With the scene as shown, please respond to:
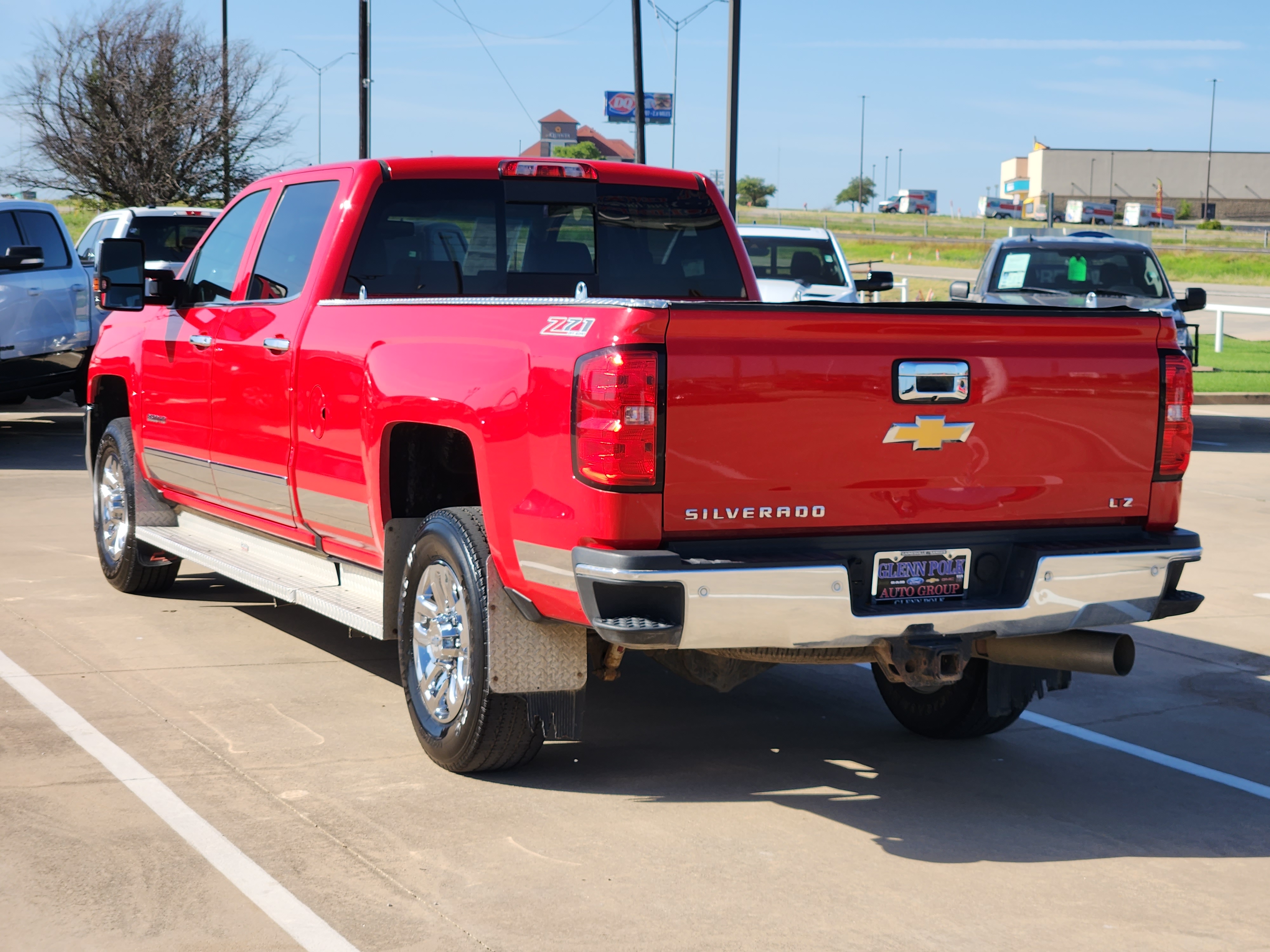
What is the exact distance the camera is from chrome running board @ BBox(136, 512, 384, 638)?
5840 mm

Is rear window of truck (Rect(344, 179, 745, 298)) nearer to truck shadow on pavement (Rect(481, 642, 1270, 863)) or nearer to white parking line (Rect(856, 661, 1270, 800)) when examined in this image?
truck shadow on pavement (Rect(481, 642, 1270, 863))

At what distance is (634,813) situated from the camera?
4.94 meters

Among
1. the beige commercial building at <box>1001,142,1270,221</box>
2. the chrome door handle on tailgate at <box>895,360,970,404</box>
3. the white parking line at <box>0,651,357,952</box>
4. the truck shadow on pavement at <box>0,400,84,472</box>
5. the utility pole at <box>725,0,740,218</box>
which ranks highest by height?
the beige commercial building at <box>1001,142,1270,221</box>

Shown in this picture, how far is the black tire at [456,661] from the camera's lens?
4988mm

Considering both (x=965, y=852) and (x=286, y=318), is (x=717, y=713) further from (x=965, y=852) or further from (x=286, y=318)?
(x=286, y=318)

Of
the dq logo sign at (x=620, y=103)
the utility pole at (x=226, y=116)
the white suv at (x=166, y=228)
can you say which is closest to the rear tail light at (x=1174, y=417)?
the white suv at (x=166, y=228)

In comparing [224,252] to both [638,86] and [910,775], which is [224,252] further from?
[638,86]

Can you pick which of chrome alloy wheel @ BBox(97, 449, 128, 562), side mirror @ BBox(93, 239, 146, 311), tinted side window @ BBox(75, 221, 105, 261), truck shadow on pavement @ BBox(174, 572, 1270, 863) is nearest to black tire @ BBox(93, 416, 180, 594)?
chrome alloy wheel @ BBox(97, 449, 128, 562)

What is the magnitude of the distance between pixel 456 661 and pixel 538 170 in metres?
2.38

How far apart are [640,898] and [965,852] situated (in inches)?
42.2

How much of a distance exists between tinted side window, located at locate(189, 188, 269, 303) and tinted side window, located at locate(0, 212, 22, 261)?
8.24m

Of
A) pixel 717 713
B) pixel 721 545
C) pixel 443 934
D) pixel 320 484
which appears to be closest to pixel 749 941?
pixel 443 934

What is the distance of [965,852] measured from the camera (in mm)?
4641

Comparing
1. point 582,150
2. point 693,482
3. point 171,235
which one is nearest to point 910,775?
point 693,482
